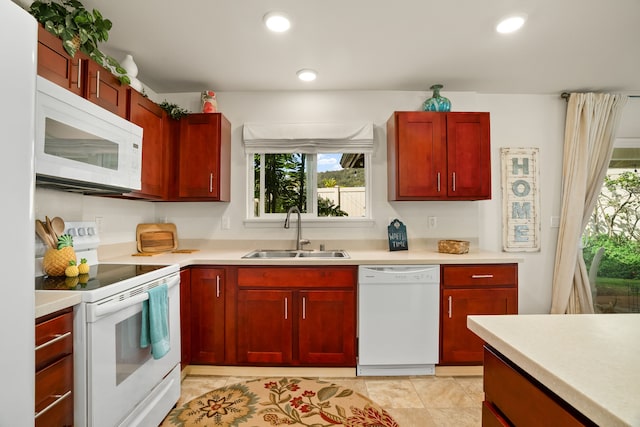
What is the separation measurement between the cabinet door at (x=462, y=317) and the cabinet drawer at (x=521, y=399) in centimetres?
162

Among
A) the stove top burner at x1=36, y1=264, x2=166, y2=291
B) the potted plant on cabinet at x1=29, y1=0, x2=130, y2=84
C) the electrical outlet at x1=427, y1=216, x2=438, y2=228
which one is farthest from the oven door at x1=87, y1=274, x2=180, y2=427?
the electrical outlet at x1=427, y1=216, x2=438, y2=228

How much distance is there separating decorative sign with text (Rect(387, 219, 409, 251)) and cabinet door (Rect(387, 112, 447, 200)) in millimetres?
344

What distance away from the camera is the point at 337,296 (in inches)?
93.6

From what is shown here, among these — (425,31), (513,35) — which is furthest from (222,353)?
(513,35)

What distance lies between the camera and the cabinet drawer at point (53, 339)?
1135mm

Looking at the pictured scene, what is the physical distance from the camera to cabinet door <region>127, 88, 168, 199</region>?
2.26m

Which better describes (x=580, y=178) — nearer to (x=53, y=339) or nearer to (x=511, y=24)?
(x=511, y=24)

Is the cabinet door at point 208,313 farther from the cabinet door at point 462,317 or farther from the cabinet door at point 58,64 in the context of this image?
the cabinet door at point 462,317

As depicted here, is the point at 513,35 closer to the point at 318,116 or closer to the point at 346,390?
the point at 318,116

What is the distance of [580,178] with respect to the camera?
3.04 metres

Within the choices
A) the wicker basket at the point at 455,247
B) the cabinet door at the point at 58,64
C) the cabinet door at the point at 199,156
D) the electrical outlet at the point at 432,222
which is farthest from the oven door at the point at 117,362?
the electrical outlet at the point at 432,222

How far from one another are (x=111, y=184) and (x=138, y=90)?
961 millimetres

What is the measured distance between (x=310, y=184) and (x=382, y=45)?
1.39 metres

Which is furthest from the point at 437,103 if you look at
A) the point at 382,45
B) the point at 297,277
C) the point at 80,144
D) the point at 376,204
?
the point at 80,144
